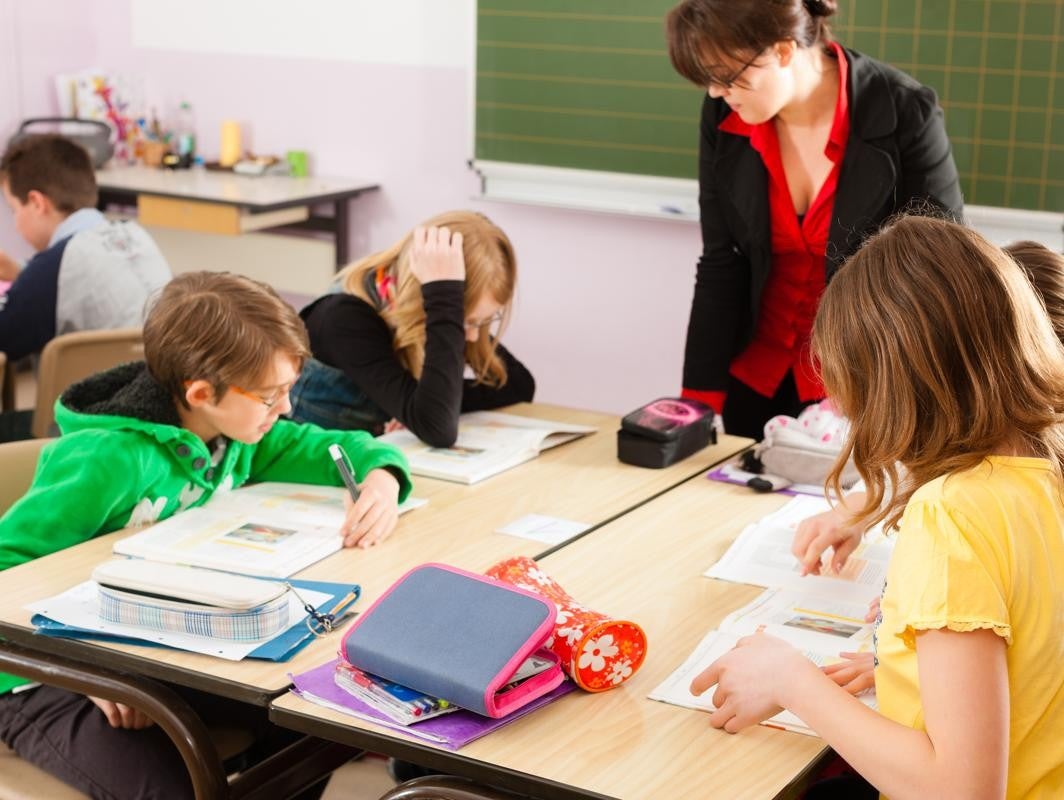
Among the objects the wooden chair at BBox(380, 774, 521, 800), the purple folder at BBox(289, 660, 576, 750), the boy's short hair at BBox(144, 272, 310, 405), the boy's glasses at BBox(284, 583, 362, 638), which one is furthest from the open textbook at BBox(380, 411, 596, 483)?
the wooden chair at BBox(380, 774, 521, 800)

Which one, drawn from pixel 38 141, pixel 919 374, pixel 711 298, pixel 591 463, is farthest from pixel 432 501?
pixel 38 141

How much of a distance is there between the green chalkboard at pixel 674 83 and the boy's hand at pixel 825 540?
1.92m

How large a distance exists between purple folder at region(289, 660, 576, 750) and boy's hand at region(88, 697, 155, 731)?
34 cm

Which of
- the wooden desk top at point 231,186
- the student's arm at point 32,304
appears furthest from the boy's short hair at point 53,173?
the wooden desk top at point 231,186

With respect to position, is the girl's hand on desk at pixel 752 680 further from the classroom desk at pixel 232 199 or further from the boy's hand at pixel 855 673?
the classroom desk at pixel 232 199

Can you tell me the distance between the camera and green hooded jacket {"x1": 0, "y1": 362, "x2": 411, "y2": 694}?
1841 millimetres

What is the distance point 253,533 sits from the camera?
1876mm

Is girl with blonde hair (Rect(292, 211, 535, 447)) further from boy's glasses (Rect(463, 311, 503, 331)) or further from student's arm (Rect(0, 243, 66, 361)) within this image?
student's arm (Rect(0, 243, 66, 361))

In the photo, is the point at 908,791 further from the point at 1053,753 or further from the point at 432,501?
the point at 432,501

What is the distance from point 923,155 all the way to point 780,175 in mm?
254

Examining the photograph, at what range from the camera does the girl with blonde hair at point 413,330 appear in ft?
7.88

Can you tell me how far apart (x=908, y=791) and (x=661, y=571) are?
665 mm

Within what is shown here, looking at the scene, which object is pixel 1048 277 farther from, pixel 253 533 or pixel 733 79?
pixel 253 533

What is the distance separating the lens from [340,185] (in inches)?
174
